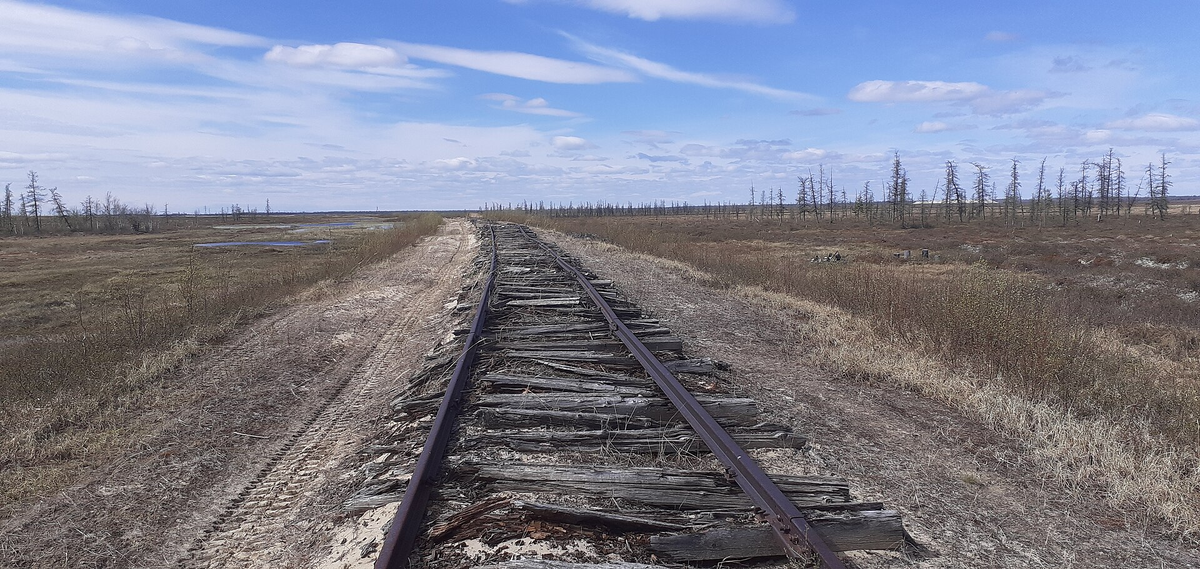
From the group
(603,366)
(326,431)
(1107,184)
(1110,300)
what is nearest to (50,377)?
(326,431)

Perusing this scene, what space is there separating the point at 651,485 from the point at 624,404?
137 cm

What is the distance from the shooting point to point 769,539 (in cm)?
313

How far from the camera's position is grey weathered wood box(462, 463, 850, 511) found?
3523 mm

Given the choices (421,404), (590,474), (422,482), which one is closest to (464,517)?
(422,482)

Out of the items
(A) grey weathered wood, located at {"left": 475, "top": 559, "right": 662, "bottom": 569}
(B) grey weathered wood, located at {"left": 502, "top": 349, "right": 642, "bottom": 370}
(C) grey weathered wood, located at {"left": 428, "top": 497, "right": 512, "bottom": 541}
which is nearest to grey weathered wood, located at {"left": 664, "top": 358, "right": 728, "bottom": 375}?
(B) grey weathered wood, located at {"left": 502, "top": 349, "right": 642, "bottom": 370}

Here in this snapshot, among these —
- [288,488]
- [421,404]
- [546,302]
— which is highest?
[546,302]

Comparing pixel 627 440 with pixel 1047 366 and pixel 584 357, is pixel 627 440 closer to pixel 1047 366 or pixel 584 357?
pixel 584 357

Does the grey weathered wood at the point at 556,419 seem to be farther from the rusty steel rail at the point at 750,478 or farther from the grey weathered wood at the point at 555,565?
the grey weathered wood at the point at 555,565

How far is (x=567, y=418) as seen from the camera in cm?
479

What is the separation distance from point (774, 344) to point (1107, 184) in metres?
108

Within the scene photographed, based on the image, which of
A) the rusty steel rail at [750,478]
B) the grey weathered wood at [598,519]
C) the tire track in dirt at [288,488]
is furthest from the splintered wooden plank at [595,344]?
the grey weathered wood at [598,519]

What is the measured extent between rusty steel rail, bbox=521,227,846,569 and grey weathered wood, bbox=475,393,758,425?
0.41 ft

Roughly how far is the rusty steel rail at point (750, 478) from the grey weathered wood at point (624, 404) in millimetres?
125

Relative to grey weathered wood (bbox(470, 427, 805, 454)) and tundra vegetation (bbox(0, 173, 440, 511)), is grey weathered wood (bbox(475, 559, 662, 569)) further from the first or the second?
tundra vegetation (bbox(0, 173, 440, 511))
